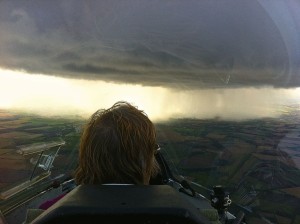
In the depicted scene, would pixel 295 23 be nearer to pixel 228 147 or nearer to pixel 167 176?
pixel 228 147

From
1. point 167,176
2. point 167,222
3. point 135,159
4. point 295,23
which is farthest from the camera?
point 295,23

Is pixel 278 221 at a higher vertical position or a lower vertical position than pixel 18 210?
lower

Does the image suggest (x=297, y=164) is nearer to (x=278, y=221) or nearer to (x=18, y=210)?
(x=278, y=221)

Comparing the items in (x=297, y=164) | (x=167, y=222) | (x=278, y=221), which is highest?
(x=167, y=222)

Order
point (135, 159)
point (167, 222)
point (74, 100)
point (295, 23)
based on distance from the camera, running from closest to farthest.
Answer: point (167, 222)
point (135, 159)
point (74, 100)
point (295, 23)

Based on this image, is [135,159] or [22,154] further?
[22,154]

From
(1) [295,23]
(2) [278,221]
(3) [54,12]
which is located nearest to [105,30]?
(3) [54,12]
